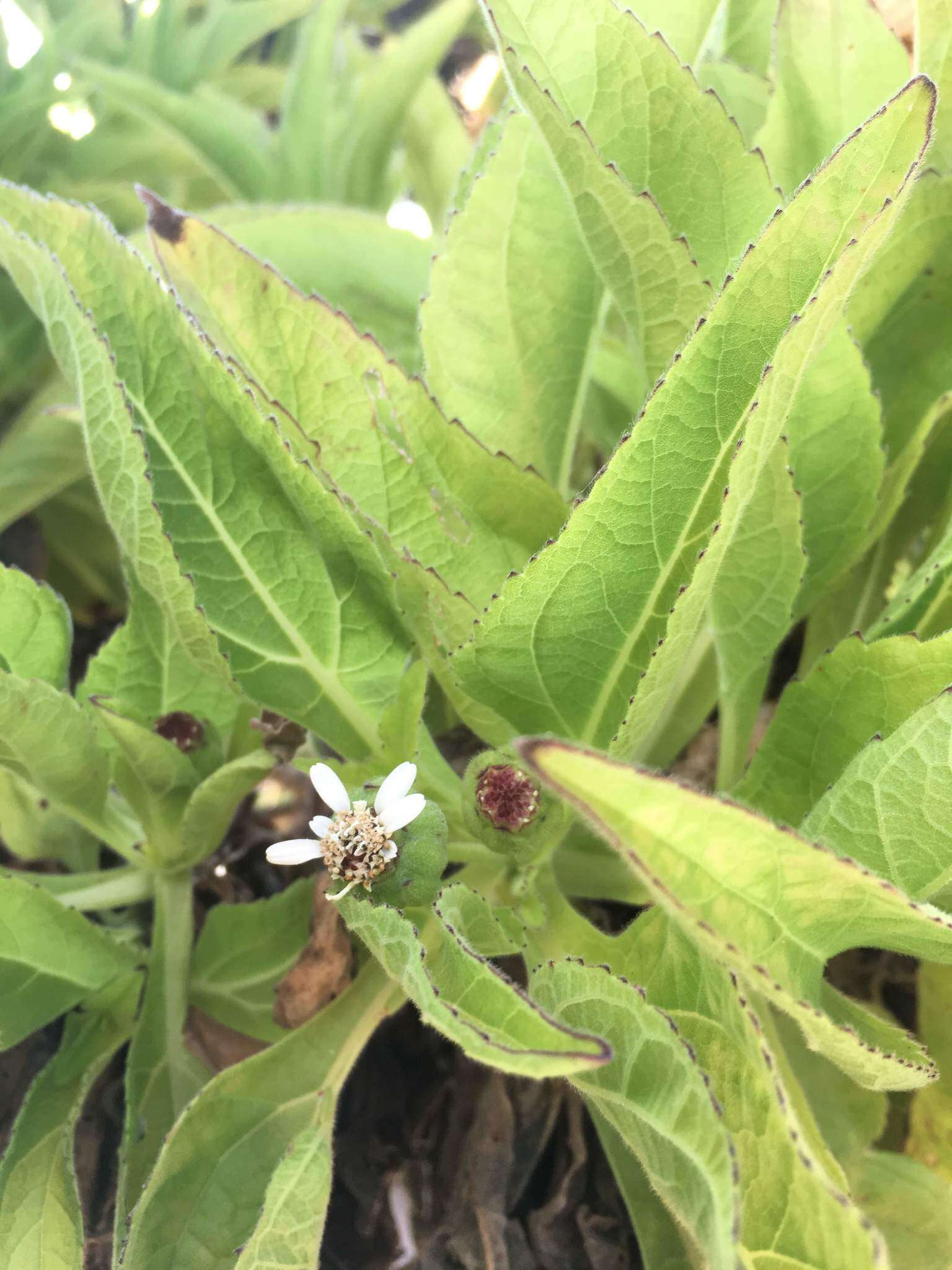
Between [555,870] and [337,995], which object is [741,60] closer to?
[555,870]

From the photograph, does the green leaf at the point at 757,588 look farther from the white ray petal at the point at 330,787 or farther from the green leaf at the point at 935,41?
the green leaf at the point at 935,41

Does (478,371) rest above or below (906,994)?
above

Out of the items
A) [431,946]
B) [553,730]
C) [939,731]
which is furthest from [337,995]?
[939,731]

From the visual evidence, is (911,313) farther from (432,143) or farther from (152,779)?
(432,143)

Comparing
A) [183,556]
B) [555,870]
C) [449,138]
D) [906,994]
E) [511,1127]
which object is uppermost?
[449,138]

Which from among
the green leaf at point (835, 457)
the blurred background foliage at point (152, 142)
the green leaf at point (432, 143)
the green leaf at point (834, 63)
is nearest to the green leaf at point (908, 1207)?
the green leaf at point (835, 457)

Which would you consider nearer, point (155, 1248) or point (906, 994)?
point (155, 1248)

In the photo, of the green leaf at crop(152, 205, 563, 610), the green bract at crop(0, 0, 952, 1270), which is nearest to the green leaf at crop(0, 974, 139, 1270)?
the green bract at crop(0, 0, 952, 1270)
